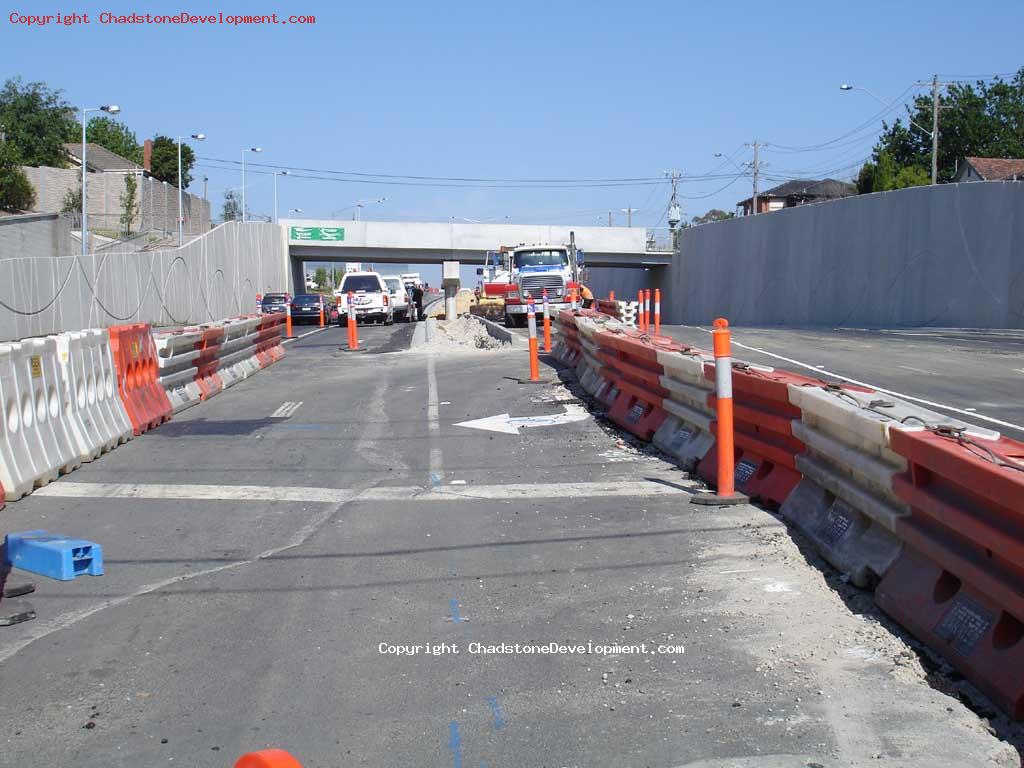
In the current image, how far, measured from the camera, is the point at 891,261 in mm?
35594

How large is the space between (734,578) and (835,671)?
1.57m

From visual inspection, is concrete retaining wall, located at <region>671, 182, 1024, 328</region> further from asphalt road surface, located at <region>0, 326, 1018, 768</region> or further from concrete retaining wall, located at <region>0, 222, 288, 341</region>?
asphalt road surface, located at <region>0, 326, 1018, 768</region>

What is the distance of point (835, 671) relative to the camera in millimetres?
5160

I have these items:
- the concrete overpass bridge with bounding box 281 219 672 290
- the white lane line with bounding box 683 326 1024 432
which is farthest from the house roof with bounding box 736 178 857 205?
the white lane line with bounding box 683 326 1024 432

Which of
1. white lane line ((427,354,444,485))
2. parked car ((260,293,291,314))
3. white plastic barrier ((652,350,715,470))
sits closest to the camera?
white plastic barrier ((652,350,715,470))

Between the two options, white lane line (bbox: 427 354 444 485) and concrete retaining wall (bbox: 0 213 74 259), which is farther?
concrete retaining wall (bbox: 0 213 74 259)

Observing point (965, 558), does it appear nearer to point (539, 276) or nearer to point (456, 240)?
point (539, 276)

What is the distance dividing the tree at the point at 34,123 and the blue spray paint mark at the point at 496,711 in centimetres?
8358

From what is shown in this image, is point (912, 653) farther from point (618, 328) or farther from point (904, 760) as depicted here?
point (618, 328)

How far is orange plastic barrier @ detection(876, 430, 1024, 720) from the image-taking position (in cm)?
465

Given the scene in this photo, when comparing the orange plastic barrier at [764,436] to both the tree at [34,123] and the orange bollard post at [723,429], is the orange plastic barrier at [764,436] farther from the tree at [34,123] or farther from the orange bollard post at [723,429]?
the tree at [34,123]

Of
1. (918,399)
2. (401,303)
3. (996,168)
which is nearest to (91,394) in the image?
(918,399)

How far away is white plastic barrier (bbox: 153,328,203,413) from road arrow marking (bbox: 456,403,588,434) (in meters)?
4.08

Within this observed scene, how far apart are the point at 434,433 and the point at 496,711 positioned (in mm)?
8237
